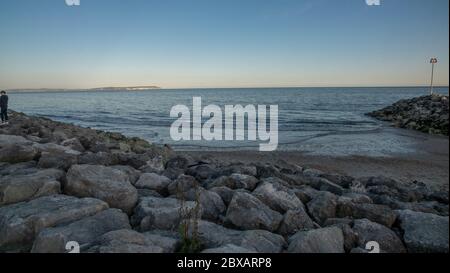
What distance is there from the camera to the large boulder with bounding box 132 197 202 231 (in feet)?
11.8

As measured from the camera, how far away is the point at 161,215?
12.1 feet

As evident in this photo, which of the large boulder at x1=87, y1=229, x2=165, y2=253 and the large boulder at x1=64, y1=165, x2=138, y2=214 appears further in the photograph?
the large boulder at x1=64, y1=165, x2=138, y2=214

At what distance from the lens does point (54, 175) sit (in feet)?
15.2

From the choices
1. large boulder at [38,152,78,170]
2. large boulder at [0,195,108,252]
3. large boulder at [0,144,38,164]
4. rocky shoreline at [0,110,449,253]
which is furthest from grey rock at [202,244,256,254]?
large boulder at [0,144,38,164]

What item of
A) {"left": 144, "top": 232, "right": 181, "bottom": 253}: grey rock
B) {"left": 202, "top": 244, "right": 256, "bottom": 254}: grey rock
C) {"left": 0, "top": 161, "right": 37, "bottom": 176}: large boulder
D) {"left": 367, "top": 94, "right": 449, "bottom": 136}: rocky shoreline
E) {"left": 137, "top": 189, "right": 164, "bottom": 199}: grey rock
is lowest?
{"left": 367, "top": 94, "right": 449, "bottom": 136}: rocky shoreline

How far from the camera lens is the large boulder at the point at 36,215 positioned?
330cm

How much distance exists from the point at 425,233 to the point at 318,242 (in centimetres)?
119

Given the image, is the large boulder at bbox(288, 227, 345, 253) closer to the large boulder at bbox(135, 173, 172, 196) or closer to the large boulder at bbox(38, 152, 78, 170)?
the large boulder at bbox(135, 173, 172, 196)

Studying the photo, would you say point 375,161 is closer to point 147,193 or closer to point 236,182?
point 236,182

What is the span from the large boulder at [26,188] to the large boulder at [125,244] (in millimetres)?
1550

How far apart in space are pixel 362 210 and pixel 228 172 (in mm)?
2382

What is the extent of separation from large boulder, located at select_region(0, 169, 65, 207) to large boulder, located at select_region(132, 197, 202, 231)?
1.17 meters
